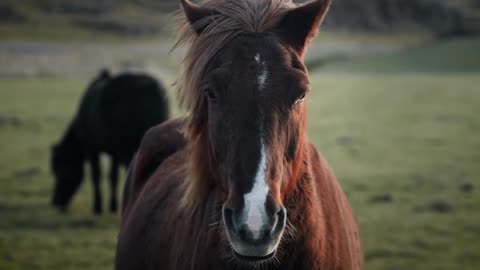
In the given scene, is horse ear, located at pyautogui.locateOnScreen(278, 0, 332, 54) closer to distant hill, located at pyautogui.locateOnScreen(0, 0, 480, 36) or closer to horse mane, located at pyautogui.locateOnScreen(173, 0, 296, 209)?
horse mane, located at pyautogui.locateOnScreen(173, 0, 296, 209)

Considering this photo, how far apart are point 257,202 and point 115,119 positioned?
326 inches

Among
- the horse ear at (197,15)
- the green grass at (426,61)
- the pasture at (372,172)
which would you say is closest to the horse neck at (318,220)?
the horse ear at (197,15)

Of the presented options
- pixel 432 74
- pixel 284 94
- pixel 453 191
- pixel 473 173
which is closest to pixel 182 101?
pixel 284 94

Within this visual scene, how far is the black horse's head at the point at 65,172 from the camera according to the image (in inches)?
413

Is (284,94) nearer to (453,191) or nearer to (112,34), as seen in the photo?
(453,191)

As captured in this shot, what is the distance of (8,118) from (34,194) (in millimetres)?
9462

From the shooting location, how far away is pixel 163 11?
11438 centimetres

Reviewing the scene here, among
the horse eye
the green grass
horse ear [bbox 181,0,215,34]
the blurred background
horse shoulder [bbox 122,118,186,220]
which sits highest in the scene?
horse ear [bbox 181,0,215,34]

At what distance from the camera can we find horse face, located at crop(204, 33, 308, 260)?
2.40 m

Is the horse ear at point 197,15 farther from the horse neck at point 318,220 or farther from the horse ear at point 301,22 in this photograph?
the horse neck at point 318,220

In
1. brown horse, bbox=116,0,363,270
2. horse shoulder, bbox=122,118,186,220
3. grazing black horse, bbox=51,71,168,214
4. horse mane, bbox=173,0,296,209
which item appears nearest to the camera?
brown horse, bbox=116,0,363,270

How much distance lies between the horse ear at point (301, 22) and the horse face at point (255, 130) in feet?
0.40

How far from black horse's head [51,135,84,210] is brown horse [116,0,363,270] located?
7.48m

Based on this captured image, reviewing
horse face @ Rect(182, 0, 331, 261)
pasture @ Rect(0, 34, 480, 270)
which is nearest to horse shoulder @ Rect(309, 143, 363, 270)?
horse face @ Rect(182, 0, 331, 261)
